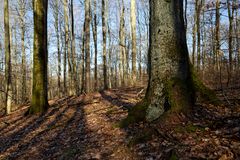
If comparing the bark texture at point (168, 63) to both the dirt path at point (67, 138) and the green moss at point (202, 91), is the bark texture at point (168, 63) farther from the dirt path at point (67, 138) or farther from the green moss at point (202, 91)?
the dirt path at point (67, 138)

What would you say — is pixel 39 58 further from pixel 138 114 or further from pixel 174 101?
pixel 174 101

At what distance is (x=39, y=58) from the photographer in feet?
36.8

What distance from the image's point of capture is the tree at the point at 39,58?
11164 mm

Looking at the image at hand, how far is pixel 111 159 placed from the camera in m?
4.81

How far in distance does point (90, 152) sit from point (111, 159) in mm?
682

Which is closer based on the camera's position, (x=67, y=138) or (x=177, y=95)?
(x=177, y=95)

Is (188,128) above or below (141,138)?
above

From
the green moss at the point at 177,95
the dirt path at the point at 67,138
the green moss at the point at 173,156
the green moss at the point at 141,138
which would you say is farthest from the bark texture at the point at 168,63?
the green moss at the point at 173,156

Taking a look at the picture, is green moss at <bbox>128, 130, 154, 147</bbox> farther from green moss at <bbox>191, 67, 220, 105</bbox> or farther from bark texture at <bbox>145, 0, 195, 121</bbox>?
green moss at <bbox>191, 67, 220, 105</bbox>

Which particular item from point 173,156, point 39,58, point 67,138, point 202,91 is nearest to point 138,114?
point 202,91

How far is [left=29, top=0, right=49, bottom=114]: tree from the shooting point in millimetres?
11164

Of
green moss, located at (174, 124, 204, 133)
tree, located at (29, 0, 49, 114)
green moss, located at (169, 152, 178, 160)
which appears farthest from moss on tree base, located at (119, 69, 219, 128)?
tree, located at (29, 0, 49, 114)

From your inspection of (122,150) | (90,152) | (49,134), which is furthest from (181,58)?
(49,134)

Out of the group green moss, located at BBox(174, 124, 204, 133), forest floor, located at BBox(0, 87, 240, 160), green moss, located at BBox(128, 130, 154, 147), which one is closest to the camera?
forest floor, located at BBox(0, 87, 240, 160)
